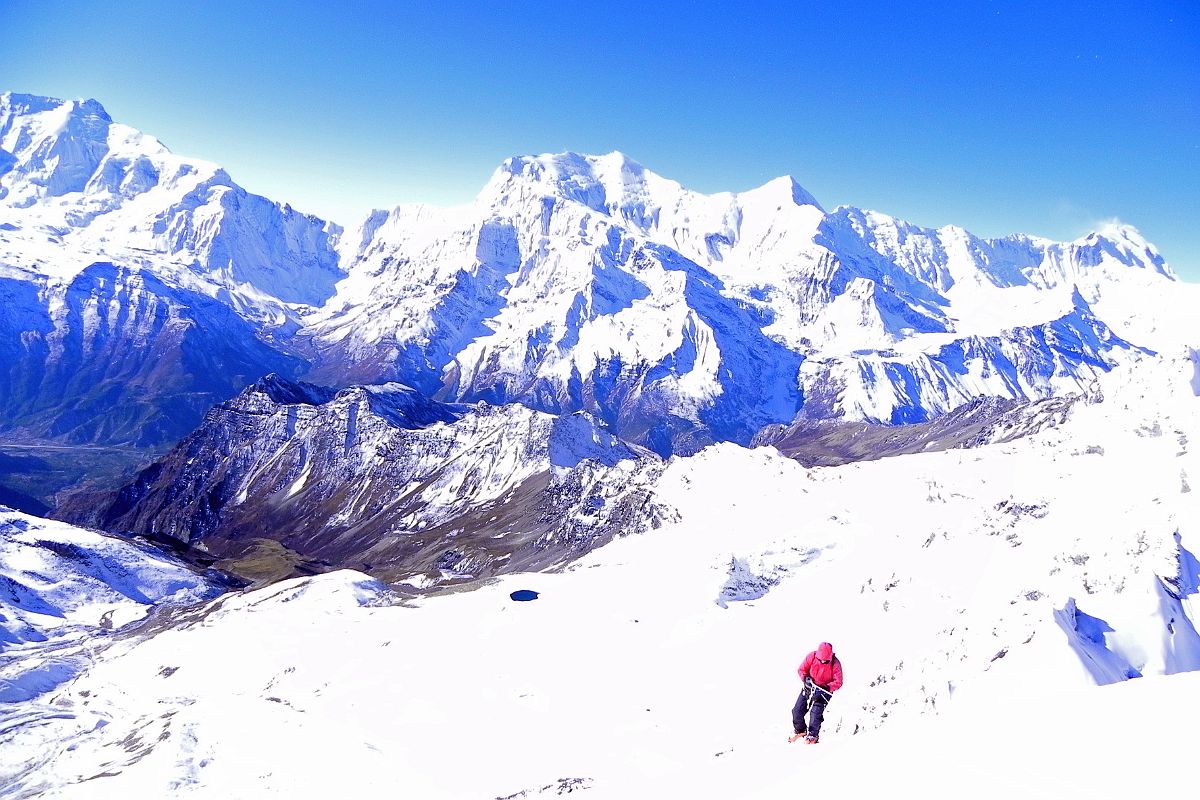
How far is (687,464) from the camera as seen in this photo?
19550 cm

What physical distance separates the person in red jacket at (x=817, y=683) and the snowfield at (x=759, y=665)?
1.98 m

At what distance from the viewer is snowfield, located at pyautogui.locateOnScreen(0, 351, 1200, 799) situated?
13.7m

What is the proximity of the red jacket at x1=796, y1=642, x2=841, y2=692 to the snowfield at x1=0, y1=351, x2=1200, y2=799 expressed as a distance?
1.98 meters

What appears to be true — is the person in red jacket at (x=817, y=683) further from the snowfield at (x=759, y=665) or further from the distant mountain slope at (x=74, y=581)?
the distant mountain slope at (x=74, y=581)

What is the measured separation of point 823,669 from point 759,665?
5245 centimetres

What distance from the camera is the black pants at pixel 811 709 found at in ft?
69.2

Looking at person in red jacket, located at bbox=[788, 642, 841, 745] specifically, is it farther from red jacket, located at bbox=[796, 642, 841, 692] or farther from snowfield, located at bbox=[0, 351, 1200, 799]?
snowfield, located at bbox=[0, 351, 1200, 799]

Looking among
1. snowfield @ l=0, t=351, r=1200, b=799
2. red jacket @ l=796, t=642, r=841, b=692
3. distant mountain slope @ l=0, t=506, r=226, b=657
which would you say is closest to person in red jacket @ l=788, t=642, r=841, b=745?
red jacket @ l=796, t=642, r=841, b=692

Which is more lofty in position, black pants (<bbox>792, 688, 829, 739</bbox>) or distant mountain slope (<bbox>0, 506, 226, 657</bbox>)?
black pants (<bbox>792, 688, 829, 739</bbox>)

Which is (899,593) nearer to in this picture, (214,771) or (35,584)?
(214,771)

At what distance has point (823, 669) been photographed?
21469 mm

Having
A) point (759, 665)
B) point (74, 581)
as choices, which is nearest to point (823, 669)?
point (759, 665)

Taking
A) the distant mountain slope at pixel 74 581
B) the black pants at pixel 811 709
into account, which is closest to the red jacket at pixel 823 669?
the black pants at pixel 811 709

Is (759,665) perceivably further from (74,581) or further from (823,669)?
(74,581)
